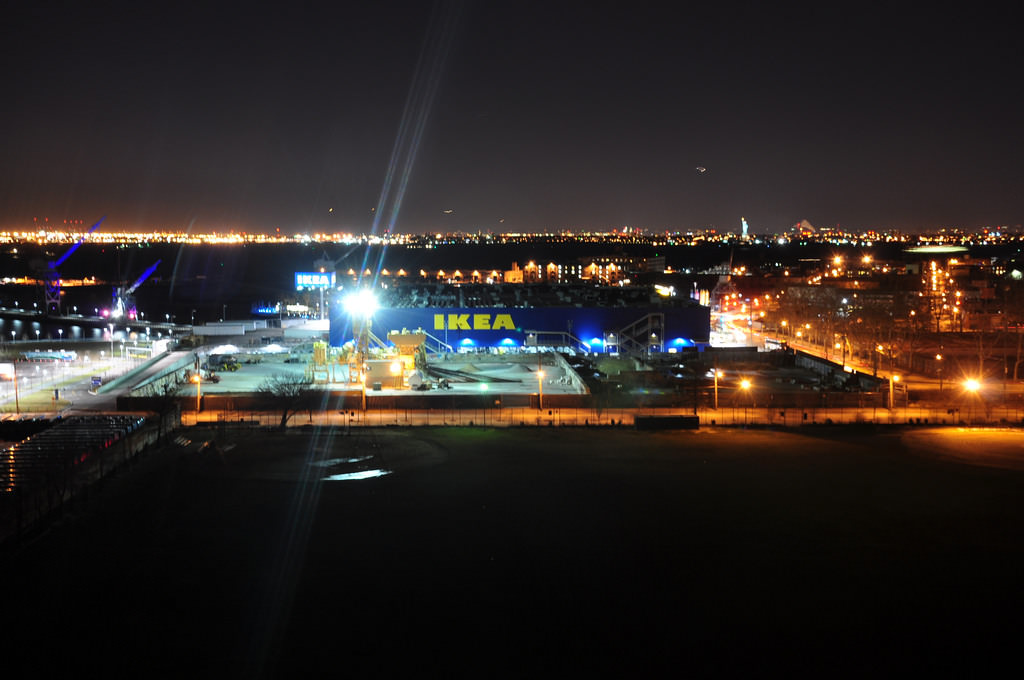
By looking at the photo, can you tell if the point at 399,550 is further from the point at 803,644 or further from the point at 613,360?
the point at 613,360

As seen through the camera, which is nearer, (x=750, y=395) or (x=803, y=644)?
(x=803, y=644)

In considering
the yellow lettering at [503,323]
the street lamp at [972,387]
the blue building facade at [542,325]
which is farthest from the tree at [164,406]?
the street lamp at [972,387]

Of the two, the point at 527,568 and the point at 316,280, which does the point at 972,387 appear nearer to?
the point at 527,568

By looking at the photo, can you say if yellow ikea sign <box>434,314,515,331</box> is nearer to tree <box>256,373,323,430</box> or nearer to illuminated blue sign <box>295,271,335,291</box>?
tree <box>256,373,323,430</box>

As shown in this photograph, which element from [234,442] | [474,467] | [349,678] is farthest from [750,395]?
[349,678]

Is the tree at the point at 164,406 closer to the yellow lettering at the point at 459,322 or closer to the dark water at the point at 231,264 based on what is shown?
the yellow lettering at the point at 459,322

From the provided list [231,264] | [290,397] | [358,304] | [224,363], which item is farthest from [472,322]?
[231,264]

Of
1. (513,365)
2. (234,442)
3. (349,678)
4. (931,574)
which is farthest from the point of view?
(513,365)
